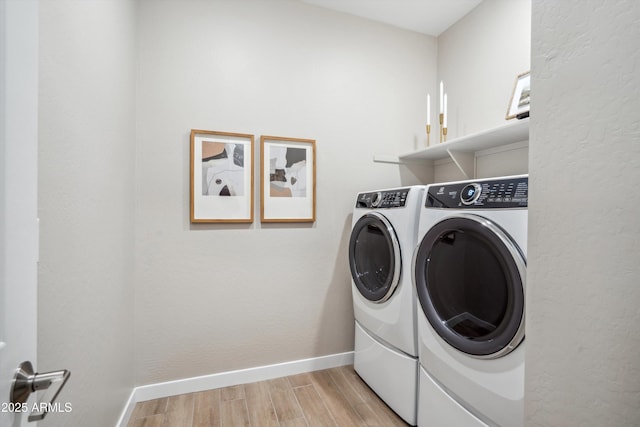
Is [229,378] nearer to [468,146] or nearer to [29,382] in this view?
[29,382]

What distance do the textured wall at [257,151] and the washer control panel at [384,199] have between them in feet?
0.90

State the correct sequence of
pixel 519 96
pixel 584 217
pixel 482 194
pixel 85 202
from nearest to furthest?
pixel 584 217 → pixel 85 202 → pixel 482 194 → pixel 519 96

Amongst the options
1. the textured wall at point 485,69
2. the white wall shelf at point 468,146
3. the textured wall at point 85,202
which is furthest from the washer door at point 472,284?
the textured wall at point 85,202

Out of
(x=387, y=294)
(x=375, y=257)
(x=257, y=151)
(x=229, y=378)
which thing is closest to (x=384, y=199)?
(x=375, y=257)

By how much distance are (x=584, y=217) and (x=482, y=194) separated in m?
0.72

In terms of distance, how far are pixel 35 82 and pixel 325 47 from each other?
1944 mm

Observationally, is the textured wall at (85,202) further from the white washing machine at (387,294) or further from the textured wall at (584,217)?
the white washing machine at (387,294)

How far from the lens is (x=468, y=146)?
186cm

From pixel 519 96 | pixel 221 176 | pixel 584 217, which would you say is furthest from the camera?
pixel 221 176

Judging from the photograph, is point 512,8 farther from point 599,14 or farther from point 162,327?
point 162,327

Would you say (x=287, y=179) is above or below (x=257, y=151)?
below

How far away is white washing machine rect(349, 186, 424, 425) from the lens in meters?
1.50

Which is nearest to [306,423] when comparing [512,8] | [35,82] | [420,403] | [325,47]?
[420,403]

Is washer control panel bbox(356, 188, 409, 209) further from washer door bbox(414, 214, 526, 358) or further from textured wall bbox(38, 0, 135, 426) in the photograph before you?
textured wall bbox(38, 0, 135, 426)
